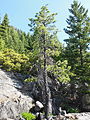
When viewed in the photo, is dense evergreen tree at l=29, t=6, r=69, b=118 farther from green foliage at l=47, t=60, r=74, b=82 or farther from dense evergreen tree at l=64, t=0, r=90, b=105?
dense evergreen tree at l=64, t=0, r=90, b=105

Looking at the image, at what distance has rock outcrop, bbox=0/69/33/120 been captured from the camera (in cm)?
1396

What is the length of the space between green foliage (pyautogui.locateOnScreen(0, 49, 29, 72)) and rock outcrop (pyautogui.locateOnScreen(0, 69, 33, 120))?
0.96 meters

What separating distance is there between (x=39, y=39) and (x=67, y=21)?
9.01 meters

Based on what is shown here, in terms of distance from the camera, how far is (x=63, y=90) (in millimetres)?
20766

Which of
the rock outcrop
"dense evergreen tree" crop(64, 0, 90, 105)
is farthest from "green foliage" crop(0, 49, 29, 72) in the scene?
"dense evergreen tree" crop(64, 0, 90, 105)

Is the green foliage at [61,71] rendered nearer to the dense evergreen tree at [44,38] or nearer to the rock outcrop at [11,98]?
the dense evergreen tree at [44,38]

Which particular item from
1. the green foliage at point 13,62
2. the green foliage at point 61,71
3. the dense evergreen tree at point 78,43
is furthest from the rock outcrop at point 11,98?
the dense evergreen tree at point 78,43

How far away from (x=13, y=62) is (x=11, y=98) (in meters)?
7.13

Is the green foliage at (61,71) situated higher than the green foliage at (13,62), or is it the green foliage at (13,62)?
the green foliage at (13,62)


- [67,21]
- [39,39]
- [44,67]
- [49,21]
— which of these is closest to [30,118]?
[44,67]

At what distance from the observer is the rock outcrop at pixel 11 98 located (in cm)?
1396

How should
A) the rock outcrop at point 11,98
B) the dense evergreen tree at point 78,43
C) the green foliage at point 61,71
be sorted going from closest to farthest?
the green foliage at point 61,71
the rock outcrop at point 11,98
the dense evergreen tree at point 78,43

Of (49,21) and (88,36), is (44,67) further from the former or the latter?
(88,36)

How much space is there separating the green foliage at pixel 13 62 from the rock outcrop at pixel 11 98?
96 cm
